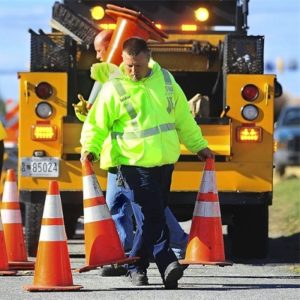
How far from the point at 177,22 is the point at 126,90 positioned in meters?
4.16

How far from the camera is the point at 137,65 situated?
8641mm

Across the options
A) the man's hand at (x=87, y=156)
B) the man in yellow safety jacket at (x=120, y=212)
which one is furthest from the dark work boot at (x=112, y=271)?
the man's hand at (x=87, y=156)

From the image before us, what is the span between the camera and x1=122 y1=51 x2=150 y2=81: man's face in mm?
8638

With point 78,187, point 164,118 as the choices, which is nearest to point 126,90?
point 164,118

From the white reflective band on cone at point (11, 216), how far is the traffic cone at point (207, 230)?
1.77m

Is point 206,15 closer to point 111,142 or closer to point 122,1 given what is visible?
point 122,1

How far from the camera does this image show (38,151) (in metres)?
10.8

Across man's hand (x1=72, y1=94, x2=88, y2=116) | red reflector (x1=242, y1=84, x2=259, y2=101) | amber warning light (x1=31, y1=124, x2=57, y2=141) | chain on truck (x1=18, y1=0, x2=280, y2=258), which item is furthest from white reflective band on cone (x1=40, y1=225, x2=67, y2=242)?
red reflector (x1=242, y1=84, x2=259, y2=101)

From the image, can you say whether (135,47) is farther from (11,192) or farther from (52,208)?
(11,192)

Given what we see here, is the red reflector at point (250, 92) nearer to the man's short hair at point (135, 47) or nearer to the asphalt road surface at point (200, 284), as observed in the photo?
the asphalt road surface at point (200, 284)

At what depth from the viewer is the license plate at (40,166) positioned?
10773 mm

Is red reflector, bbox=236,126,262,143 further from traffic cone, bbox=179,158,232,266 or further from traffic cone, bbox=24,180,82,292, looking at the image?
traffic cone, bbox=24,180,82,292

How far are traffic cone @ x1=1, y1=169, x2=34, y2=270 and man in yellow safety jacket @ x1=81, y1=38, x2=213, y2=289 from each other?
167 cm

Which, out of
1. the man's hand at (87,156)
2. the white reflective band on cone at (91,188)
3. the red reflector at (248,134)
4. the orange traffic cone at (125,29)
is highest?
the orange traffic cone at (125,29)
